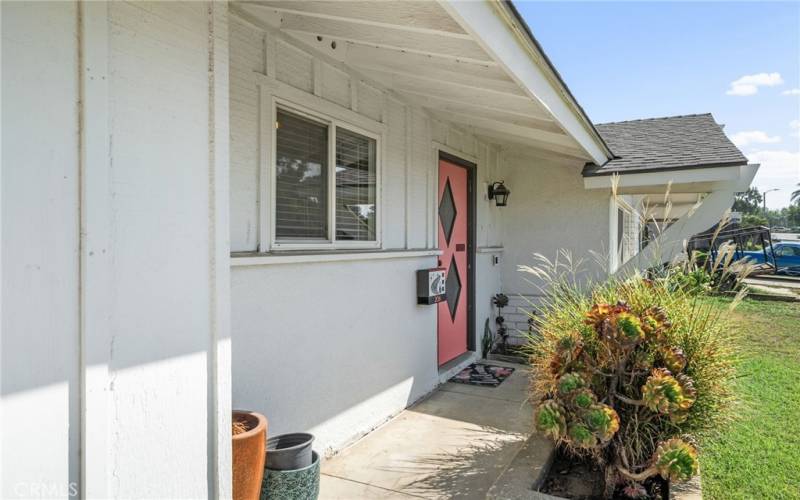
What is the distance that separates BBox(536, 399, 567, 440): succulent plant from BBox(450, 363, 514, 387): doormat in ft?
9.29

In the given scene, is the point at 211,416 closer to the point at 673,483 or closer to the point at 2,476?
the point at 2,476

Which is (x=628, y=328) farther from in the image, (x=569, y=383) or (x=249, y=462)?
(x=249, y=462)

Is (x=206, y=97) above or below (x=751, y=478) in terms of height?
above

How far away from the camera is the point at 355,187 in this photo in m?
4.03

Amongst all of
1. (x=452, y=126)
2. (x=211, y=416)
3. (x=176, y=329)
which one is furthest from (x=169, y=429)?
(x=452, y=126)

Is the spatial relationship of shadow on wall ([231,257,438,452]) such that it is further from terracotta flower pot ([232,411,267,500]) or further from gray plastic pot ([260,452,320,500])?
terracotta flower pot ([232,411,267,500])

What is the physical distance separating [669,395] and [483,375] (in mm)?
3376

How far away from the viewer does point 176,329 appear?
182 cm

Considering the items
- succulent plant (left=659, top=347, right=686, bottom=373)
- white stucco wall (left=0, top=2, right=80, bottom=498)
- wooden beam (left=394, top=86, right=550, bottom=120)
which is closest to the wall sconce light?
wooden beam (left=394, top=86, right=550, bottom=120)

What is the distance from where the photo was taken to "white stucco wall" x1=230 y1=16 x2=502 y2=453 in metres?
2.92

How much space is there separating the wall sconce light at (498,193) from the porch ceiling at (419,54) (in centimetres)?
154

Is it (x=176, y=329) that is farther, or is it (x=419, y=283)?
(x=419, y=283)

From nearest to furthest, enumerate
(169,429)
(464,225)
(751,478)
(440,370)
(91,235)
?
(91,235)
(169,429)
(751,478)
(440,370)
(464,225)

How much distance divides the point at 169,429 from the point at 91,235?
77cm
